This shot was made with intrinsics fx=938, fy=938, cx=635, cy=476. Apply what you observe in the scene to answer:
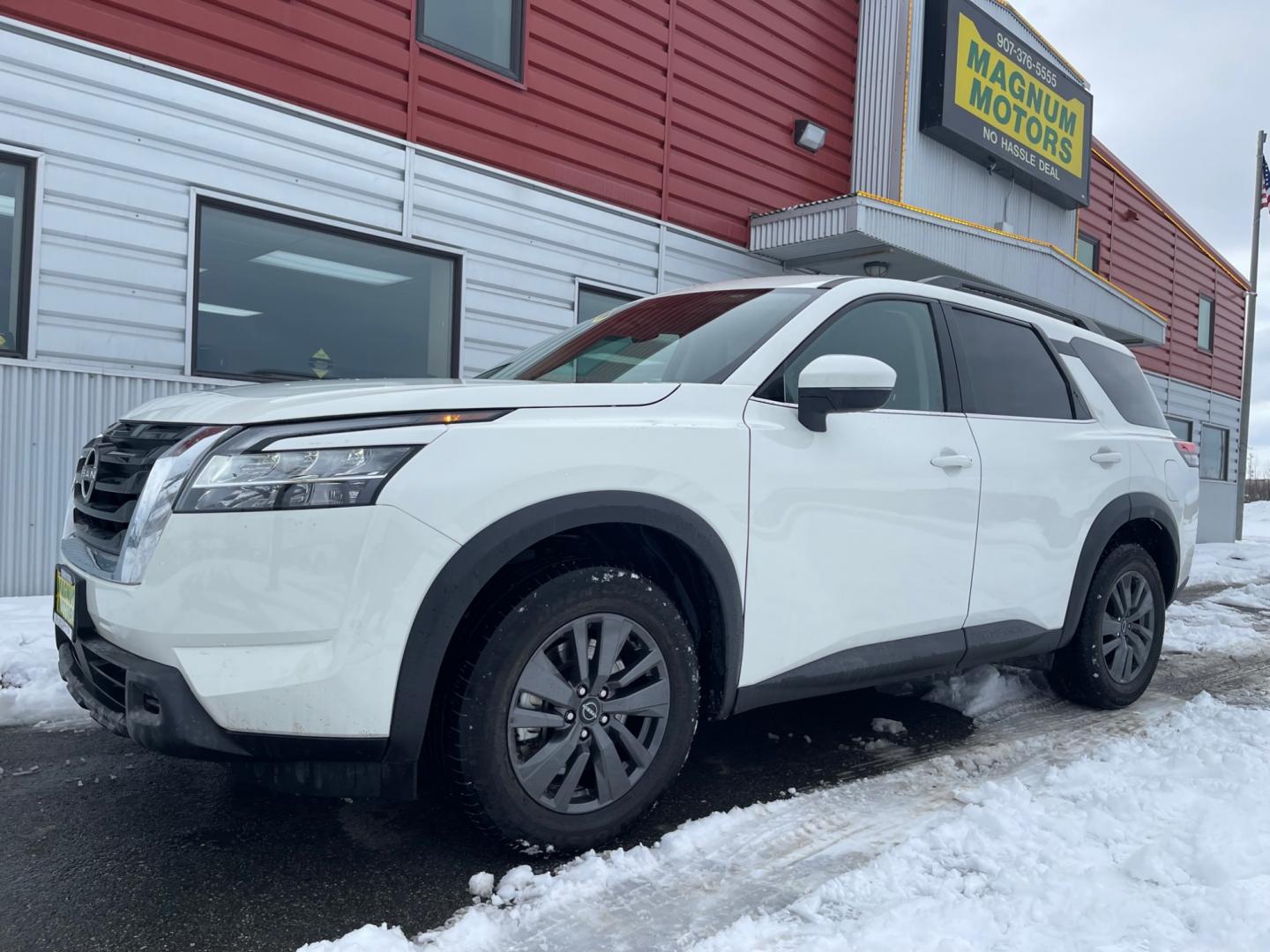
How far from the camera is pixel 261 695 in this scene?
2.17 meters

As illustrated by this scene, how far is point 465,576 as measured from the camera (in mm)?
2303

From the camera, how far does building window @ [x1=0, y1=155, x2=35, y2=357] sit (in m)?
5.56

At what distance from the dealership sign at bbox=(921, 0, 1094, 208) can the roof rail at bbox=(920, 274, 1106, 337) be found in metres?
7.02

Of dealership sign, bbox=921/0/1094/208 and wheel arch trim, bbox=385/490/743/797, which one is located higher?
dealership sign, bbox=921/0/1094/208

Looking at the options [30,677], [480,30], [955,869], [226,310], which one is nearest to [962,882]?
[955,869]

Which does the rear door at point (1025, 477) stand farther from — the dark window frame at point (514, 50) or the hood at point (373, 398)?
the dark window frame at point (514, 50)

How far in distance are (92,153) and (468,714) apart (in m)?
5.18

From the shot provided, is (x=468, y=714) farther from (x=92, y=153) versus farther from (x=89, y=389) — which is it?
(x=92, y=153)

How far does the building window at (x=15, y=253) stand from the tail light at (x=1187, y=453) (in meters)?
6.47

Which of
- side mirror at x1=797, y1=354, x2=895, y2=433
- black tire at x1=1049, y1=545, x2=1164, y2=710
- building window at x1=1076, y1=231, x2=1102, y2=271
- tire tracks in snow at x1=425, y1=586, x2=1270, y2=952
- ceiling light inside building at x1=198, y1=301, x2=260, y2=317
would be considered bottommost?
tire tracks in snow at x1=425, y1=586, x2=1270, y2=952

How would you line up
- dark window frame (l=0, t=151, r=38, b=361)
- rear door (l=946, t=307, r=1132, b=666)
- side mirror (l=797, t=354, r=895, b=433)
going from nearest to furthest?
side mirror (l=797, t=354, r=895, b=433), rear door (l=946, t=307, r=1132, b=666), dark window frame (l=0, t=151, r=38, b=361)

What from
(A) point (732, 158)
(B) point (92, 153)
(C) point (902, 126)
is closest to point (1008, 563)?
(B) point (92, 153)

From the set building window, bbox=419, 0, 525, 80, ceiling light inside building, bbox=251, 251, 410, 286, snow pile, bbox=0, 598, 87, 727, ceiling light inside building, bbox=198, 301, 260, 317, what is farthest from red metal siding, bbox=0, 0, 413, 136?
snow pile, bbox=0, 598, 87, 727

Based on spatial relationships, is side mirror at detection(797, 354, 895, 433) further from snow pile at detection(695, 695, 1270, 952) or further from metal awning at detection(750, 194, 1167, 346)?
metal awning at detection(750, 194, 1167, 346)
